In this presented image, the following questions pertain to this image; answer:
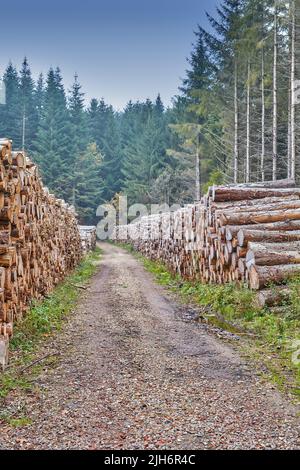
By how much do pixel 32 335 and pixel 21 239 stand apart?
5.74ft

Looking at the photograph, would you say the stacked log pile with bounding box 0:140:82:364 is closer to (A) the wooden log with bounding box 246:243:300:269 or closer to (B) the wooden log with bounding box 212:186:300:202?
(A) the wooden log with bounding box 246:243:300:269

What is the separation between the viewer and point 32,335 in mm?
6457

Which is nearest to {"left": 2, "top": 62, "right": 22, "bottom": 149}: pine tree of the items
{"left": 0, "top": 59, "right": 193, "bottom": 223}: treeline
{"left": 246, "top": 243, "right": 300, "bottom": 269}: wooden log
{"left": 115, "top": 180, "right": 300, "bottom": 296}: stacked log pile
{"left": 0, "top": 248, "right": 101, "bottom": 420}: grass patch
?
{"left": 0, "top": 59, "right": 193, "bottom": 223}: treeline

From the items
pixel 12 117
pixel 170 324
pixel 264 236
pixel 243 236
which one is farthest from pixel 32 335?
pixel 12 117

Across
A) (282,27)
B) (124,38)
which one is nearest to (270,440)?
(282,27)

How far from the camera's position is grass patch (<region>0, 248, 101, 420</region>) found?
449 centimetres

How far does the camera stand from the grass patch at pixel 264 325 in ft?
16.3

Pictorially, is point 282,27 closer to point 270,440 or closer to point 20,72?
point 270,440

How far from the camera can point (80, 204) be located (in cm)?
4925

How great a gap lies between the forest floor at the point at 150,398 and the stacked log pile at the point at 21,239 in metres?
1.01

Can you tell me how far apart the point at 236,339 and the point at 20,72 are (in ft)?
206

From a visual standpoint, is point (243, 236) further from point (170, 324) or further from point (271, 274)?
point (170, 324)

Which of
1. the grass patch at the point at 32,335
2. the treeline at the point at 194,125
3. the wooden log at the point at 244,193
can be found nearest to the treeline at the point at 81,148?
the treeline at the point at 194,125

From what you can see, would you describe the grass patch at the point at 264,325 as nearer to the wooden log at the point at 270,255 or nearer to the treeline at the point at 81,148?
the wooden log at the point at 270,255
